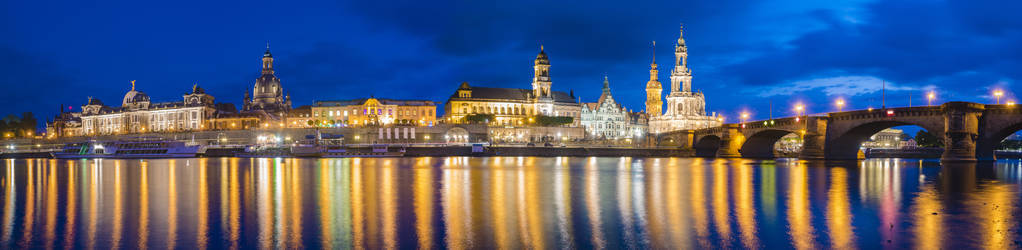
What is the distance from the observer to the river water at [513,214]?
56.0ft

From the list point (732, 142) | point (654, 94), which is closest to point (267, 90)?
point (654, 94)

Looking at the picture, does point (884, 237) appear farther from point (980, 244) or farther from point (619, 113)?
point (619, 113)

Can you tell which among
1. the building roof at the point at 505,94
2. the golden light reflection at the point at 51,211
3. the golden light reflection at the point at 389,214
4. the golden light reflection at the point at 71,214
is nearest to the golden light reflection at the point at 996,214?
the golden light reflection at the point at 389,214

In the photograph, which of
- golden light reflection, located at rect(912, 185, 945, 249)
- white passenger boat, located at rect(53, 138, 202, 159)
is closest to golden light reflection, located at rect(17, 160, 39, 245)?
golden light reflection, located at rect(912, 185, 945, 249)

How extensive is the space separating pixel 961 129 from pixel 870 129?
1152cm

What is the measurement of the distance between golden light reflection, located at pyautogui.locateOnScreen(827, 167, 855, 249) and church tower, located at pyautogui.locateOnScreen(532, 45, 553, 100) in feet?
398

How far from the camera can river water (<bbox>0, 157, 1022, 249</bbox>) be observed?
17.1 m

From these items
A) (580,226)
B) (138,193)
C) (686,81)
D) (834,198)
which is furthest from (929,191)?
(686,81)

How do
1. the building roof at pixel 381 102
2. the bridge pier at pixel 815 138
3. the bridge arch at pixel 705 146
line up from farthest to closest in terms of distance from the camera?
the building roof at pixel 381 102, the bridge arch at pixel 705 146, the bridge pier at pixel 815 138

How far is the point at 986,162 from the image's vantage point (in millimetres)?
56219

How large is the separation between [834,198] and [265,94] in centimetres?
16867

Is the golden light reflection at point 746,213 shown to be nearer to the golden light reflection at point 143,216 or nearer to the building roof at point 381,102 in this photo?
the golden light reflection at point 143,216

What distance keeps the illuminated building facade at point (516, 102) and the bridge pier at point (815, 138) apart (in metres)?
81.1

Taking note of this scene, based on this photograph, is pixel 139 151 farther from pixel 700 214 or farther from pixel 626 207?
pixel 700 214
